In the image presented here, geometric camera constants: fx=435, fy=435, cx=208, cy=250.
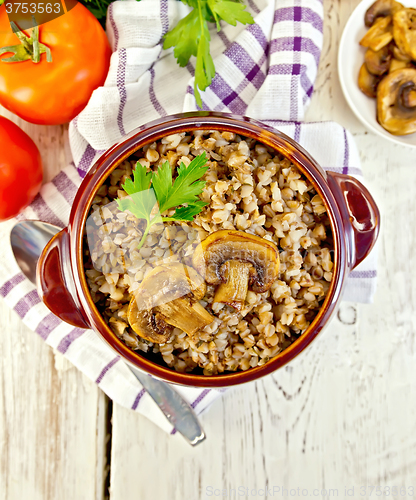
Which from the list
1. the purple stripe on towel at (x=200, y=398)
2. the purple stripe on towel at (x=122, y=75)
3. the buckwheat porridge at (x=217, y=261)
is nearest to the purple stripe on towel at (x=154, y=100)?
the purple stripe on towel at (x=122, y=75)

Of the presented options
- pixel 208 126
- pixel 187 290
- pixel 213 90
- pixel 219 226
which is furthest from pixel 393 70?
pixel 187 290

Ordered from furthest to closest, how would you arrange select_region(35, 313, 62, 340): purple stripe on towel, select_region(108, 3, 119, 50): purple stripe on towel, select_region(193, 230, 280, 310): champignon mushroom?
1. select_region(35, 313, 62, 340): purple stripe on towel
2. select_region(108, 3, 119, 50): purple stripe on towel
3. select_region(193, 230, 280, 310): champignon mushroom

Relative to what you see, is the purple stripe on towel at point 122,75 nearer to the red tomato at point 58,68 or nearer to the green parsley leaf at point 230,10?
the red tomato at point 58,68

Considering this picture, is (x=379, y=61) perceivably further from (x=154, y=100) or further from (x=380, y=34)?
(x=154, y=100)

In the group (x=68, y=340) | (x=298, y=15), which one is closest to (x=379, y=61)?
(x=298, y=15)

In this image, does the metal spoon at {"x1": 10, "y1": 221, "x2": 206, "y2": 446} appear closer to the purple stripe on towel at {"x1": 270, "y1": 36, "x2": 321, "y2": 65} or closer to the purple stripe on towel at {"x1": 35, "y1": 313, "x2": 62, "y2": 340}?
the purple stripe on towel at {"x1": 35, "y1": 313, "x2": 62, "y2": 340}

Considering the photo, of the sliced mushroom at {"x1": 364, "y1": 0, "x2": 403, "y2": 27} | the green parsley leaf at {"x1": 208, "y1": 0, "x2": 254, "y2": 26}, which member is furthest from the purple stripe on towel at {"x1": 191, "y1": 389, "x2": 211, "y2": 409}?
the sliced mushroom at {"x1": 364, "y1": 0, "x2": 403, "y2": 27}
